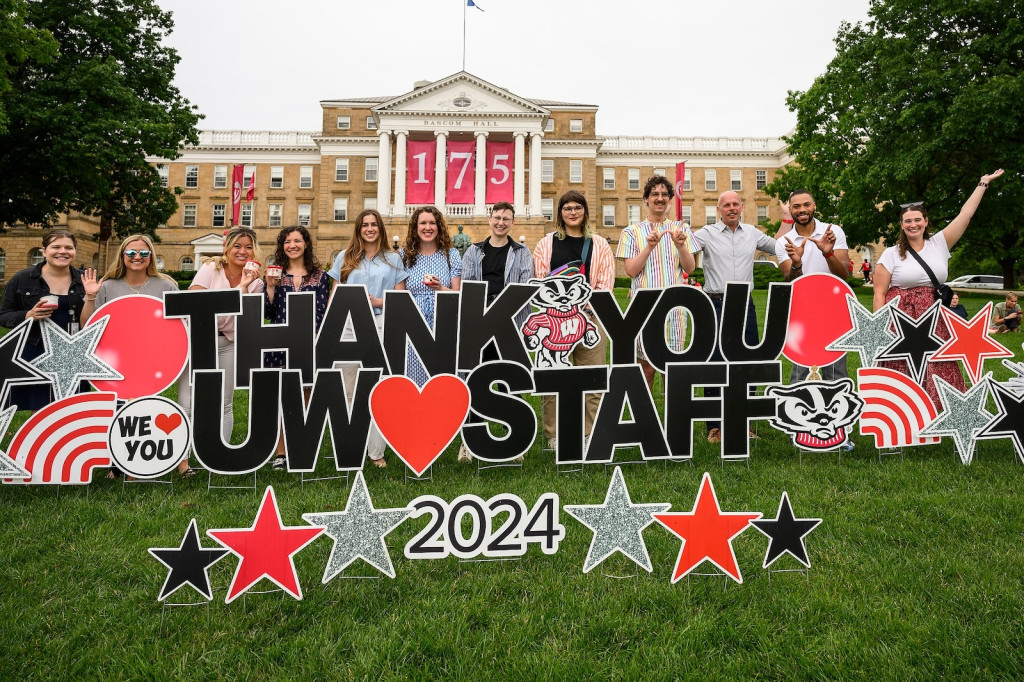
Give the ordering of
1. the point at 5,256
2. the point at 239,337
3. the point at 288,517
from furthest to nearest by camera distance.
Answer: the point at 5,256
the point at 239,337
the point at 288,517

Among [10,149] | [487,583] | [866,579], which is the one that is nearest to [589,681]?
[487,583]

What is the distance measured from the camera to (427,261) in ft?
16.7

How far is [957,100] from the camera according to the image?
54.9ft

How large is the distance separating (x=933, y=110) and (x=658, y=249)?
57.3ft

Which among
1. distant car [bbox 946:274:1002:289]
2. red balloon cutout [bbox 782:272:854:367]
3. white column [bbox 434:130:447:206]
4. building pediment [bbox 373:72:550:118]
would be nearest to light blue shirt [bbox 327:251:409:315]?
red balloon cutout [bbox 782:272:854:367]

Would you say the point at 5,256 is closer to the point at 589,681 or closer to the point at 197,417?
the point at 197,417

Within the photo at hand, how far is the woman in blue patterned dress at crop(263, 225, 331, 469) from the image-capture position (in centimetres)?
483

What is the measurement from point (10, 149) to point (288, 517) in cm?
2364

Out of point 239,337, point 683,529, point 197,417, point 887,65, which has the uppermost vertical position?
point 887,65

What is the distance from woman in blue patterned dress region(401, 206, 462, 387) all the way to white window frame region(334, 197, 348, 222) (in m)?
48.2

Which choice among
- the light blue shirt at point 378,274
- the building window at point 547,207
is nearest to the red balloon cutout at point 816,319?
the light blue shirt at point 378,274

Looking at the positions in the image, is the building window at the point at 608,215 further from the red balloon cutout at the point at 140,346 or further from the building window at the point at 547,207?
the red balloon cutout at the point at 140,346

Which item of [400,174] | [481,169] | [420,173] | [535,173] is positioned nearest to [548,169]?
[535,173]

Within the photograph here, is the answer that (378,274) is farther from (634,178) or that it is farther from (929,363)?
(634,178)
